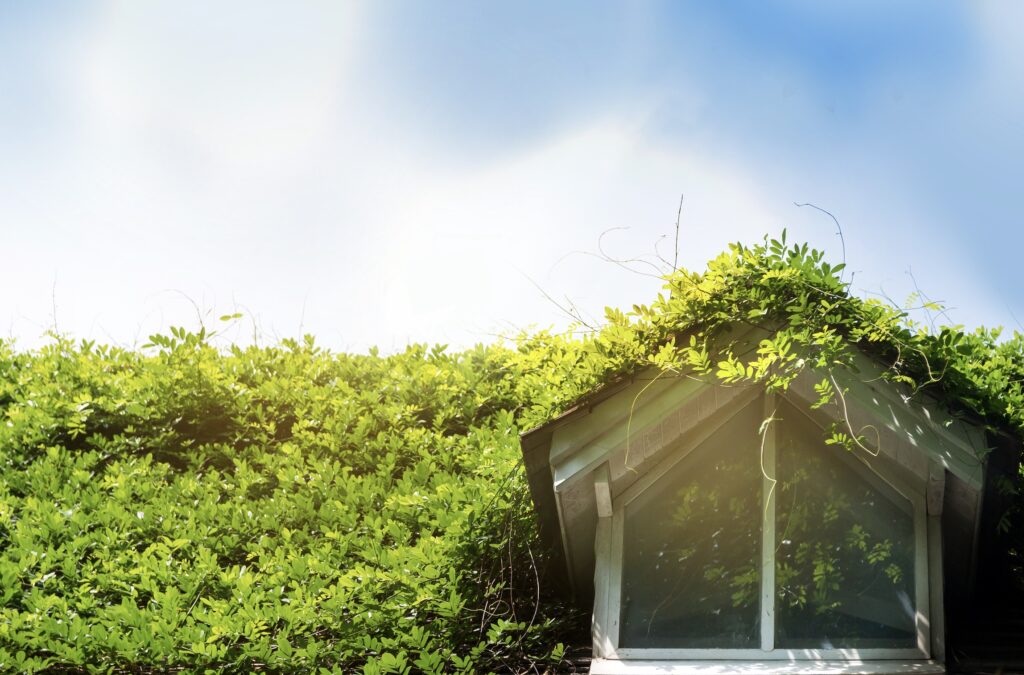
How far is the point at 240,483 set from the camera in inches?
301

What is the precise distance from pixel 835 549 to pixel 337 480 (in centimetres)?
385

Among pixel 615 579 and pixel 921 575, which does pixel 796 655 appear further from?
pixel 615 579

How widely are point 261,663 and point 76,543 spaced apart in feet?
7.66

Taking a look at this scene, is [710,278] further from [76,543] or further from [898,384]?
[76,543]

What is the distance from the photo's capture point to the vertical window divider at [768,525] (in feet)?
16.1

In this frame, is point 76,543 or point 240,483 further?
point 240,483

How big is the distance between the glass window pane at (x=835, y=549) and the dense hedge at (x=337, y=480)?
0.46m

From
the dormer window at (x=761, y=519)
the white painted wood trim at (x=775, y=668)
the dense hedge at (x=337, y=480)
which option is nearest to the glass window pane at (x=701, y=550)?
the dormer window at (x=761, y=519)

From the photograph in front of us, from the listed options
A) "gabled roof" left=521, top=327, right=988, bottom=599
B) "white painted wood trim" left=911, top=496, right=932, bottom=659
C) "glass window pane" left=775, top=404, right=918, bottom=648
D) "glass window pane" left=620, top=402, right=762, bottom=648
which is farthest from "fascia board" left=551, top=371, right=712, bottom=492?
"white painted wood trim" left=911, top=496, right=932, bottom=659

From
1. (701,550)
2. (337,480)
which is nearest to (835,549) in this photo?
(701,550)

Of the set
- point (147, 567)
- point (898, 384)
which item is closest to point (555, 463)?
point (898, 384)

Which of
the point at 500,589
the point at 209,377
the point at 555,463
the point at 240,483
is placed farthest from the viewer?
the point at 209,377

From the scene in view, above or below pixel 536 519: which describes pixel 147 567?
below

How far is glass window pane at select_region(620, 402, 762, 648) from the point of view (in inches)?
195
